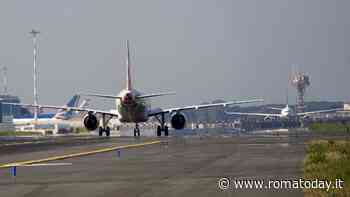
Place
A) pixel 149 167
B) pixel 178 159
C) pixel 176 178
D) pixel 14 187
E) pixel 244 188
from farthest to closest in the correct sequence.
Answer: pixel 178 159, pixel 149 167, pixel 176 178, pixel 14 187, pixel 244 188

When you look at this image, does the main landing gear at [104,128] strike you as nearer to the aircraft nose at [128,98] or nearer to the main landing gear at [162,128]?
the main landing gear at [162,128]

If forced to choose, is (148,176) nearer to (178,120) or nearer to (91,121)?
(178,120)

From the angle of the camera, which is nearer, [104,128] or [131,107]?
[131,107]

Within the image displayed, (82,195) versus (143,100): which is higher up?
(143,100)

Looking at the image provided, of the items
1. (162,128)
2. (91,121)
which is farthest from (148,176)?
(162,128)

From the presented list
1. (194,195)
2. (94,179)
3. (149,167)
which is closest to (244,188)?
(194,195)

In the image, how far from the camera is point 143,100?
82.0 m

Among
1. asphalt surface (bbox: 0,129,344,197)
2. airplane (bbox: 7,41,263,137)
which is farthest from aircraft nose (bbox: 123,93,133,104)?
asphalt surface (bbox: 0,129,344,197)

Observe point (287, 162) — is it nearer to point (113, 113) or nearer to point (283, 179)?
point (283, 179)

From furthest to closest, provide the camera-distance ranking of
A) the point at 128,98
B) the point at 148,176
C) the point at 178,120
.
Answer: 1. the point at 178,120
2. the point at 128,98
3. the point at 148,176

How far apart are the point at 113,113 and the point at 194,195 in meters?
66.9

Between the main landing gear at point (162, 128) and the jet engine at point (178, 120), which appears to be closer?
the jet engine at point (178, 120)

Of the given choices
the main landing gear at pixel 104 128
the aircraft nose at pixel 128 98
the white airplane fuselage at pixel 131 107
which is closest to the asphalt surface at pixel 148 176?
the aircraft nose at pixel 128 98

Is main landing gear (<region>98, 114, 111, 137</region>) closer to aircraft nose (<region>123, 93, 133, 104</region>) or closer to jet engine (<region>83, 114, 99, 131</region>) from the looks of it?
jet engine (<region>83, 114, 99, 131</region>)
